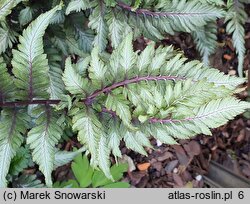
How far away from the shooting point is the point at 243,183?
230cm

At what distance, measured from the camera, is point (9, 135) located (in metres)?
1.16

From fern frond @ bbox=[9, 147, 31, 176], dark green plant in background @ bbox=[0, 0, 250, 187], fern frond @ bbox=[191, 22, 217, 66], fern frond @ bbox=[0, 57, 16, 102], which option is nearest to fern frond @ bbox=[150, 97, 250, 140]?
dark green plant in background @ bbox=[0, 0, 250, 187]

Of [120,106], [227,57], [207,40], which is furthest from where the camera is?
[227,57]

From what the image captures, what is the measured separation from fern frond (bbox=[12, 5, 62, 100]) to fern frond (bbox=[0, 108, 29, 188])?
0.06m

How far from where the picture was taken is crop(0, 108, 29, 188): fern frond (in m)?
1.15

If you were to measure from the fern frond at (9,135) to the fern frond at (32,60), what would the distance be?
0.06 metres

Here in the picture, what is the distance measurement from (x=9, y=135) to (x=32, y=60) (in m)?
0.21

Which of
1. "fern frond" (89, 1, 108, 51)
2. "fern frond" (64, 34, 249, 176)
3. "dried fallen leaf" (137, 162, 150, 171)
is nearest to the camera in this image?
"fern frond" (64, 34, 249, 176)

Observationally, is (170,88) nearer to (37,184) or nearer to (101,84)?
(101,84)

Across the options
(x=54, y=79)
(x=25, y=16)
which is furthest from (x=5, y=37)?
(x=54, y=79)

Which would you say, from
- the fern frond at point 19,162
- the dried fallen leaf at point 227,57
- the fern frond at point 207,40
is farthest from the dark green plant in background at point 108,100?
the dried fallen leaf at point 227,57

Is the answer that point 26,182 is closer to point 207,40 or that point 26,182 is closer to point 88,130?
point 88,130

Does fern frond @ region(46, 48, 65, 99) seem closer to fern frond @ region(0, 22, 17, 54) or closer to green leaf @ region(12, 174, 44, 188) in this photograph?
fern frond @ region(0, 22, 17, 54)

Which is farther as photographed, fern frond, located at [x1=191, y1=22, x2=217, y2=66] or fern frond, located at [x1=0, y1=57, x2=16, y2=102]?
fern frond, located at [x1=191, y1=22, x2=217, y2=66]
